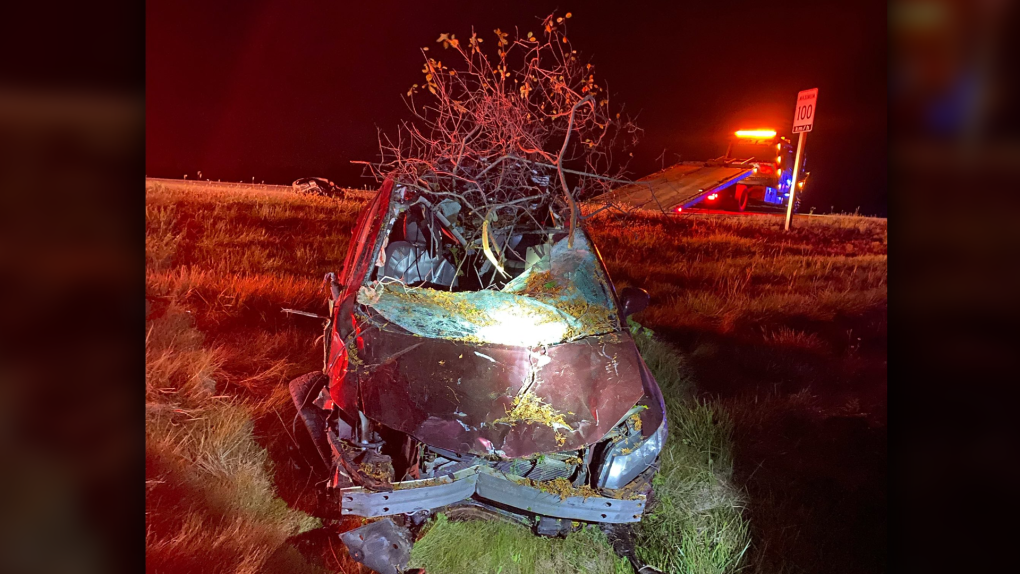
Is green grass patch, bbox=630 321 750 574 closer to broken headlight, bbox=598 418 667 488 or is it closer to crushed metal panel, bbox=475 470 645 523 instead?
broken headlight, bbox=598 418 667 488

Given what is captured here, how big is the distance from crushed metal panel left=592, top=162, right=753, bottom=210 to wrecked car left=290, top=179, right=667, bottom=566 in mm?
2100

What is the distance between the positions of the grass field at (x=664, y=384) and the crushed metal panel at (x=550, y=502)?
0.43m

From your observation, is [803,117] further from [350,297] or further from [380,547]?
[380,547]

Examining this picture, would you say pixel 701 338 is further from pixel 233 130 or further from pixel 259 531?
pixel 233 130

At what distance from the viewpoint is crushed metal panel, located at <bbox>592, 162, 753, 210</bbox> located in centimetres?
500

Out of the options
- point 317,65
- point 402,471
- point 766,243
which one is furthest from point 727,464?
point 317,65

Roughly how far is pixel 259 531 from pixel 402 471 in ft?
2.71

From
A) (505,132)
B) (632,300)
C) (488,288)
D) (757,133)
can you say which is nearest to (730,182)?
(757,133)

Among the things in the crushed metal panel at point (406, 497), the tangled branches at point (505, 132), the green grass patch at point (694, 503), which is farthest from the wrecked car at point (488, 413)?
the tangled branches at point (505, 132)

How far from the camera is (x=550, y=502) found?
235 cm

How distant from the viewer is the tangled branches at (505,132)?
13.8 ft

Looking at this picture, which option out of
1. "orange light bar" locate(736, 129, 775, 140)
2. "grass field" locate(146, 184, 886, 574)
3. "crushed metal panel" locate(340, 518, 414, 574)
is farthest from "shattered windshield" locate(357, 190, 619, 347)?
"orange light bar" locate(736, 129, 775, 140)
